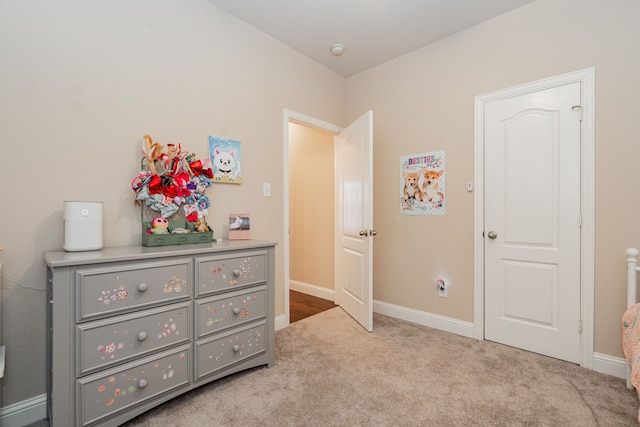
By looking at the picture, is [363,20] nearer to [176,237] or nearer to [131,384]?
[176,237]

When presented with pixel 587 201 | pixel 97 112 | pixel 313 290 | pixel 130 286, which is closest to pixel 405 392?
pixel 130 286

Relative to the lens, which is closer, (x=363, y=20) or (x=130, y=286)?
(x=130, y=286)

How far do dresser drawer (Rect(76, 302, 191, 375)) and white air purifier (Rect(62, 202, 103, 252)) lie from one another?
428 millimetres

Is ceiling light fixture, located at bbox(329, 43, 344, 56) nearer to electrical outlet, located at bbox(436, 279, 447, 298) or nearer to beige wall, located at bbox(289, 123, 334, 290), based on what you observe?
beige wall, located at bbox(289, 123, 334, 290)

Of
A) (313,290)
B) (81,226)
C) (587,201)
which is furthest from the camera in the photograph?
(313,290)

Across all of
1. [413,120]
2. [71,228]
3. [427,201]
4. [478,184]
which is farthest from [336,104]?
[71,228]

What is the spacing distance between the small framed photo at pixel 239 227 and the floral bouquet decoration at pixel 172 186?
0.20 m

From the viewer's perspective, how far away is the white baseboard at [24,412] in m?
1.52

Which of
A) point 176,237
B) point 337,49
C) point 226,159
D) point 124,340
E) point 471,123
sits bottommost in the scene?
point 124,340

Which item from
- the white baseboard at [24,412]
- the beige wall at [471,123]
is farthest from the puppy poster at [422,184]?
the white baseboard at [24,412]

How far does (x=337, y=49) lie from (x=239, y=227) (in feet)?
6.33

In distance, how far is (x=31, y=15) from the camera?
1.59 m

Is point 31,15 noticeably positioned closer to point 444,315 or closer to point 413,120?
point 413,120

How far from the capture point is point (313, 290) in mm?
4023
